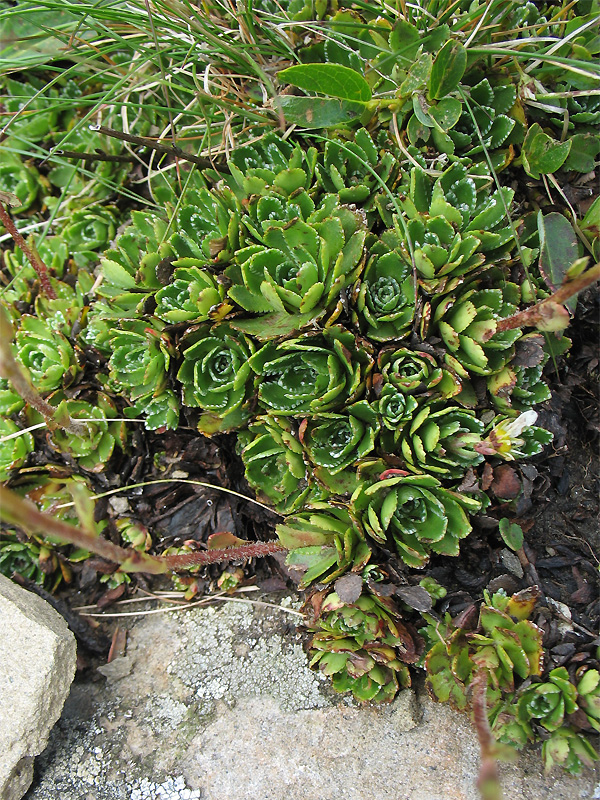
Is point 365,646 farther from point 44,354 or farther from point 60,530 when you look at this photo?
point 44,354

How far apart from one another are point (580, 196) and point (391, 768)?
88.4 inches

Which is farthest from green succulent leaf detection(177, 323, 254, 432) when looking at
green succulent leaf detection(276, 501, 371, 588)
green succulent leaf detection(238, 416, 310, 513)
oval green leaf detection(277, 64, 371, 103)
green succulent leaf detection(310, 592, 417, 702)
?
oval green leaf detection(277, 64, 371, 103)

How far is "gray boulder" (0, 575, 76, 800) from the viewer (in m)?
2.05

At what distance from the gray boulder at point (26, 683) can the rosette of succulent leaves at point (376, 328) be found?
42 cm

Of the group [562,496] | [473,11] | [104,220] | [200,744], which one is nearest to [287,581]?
[200,744]

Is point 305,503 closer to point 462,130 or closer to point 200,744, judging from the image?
point 200,744

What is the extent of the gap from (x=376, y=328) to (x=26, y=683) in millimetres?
1727

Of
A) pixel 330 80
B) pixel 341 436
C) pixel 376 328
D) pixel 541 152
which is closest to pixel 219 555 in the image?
pixel 341 436

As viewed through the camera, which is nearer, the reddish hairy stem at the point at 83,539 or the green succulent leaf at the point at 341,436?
the reddish hairy stem at the point at 83,539

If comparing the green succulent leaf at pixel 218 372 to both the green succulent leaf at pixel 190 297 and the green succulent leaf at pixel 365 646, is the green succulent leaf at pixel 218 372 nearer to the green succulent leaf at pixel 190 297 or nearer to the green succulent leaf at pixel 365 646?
the green succulent leaf at pixel 190 297

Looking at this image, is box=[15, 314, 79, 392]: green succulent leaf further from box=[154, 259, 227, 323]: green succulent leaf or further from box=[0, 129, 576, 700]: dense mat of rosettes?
box=[154, 259, 227, 323]: green succulent leaf

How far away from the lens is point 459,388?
212 centimetres

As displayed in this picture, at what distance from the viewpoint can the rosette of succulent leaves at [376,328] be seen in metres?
2.12

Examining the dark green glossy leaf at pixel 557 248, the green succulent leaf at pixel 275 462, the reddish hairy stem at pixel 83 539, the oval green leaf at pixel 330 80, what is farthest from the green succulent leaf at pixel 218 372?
the dark green glossy leaf at pixel 557 248
